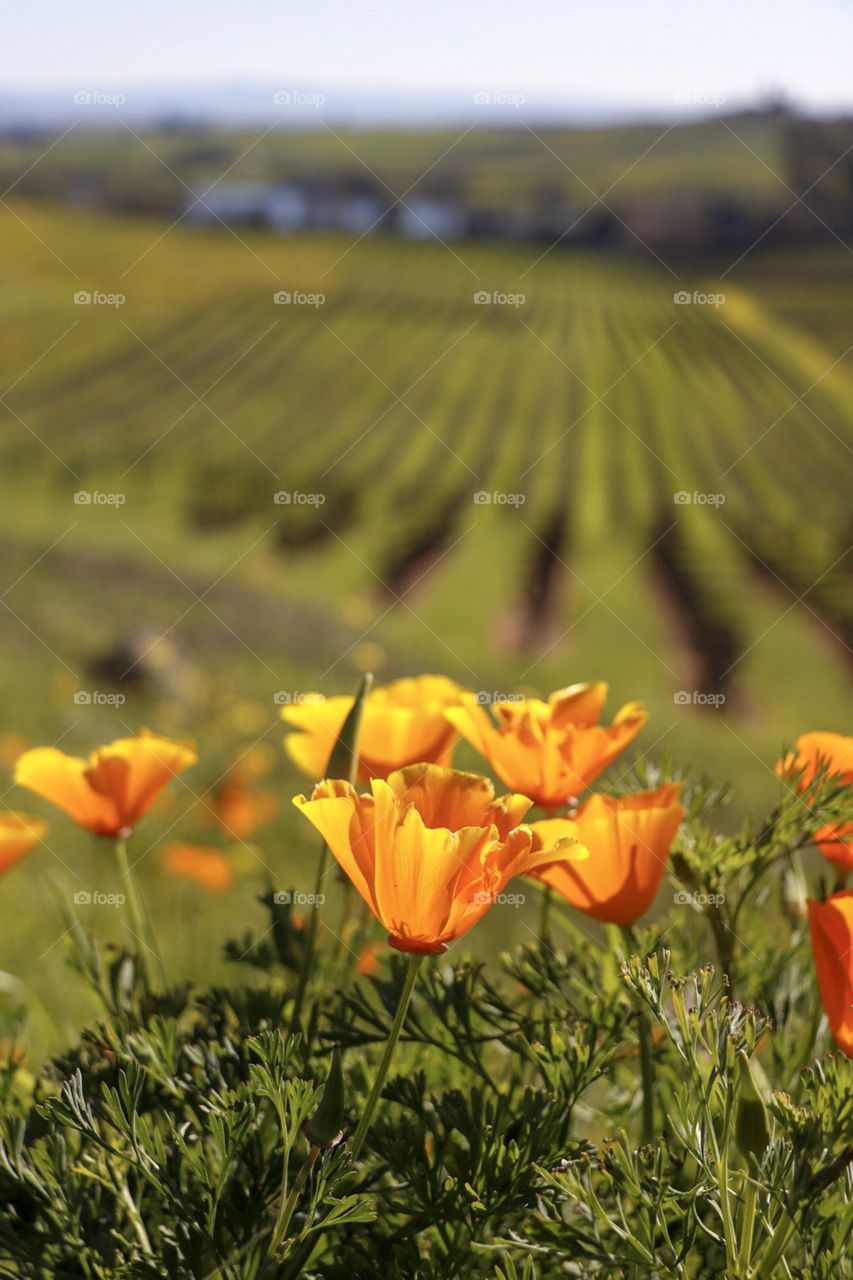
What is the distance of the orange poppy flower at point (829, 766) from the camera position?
0.37 m

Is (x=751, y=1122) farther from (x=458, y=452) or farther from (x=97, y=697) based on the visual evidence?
(x=458, y=452)

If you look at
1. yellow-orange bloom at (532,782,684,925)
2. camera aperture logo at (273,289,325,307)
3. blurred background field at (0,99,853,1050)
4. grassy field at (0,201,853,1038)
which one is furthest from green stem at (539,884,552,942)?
blurred background field at (0,99,853,1050)

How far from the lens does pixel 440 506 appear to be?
1125cm

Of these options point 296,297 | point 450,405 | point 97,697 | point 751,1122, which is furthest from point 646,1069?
point 450,405

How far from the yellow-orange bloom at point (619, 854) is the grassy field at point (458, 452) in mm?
4846

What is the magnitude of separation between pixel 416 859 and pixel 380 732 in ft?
0.43

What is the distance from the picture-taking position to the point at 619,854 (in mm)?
353

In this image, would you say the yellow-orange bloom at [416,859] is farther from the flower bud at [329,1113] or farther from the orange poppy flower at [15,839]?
the orange poppy flower at [15,839]

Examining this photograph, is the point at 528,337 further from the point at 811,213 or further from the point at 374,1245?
the point at 374,1245

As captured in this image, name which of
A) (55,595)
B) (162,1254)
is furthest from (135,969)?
(55,595)

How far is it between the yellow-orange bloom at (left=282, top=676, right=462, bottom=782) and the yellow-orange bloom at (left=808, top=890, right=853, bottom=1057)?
15 centimetres

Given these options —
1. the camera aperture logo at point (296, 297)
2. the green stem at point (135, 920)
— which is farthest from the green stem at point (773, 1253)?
the camera aperture logo at point (296, 297)

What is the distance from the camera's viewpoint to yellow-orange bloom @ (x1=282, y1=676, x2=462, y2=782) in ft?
1.37

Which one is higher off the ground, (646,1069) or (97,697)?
(97,697)
